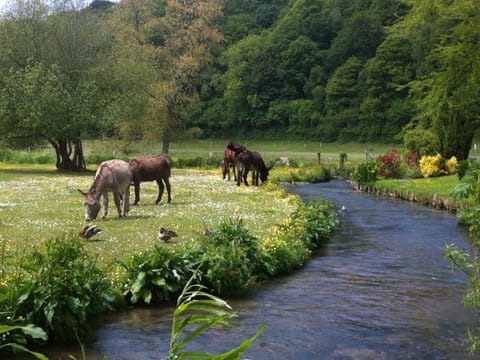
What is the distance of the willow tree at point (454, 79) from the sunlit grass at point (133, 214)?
44.4ft

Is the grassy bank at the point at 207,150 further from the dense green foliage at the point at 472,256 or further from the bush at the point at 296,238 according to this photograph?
the dense green foliage at the point at 472,256

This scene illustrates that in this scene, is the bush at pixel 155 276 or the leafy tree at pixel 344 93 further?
the leafy tree at pixel 344 93

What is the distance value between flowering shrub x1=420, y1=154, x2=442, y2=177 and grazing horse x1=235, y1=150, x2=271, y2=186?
33.0ft

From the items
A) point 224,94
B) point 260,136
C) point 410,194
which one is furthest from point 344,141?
point 410,194

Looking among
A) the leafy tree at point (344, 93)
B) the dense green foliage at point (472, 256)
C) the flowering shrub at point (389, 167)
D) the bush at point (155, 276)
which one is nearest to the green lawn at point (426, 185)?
the flowering shrub at point (389, 167)

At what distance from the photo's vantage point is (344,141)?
86.2 meters

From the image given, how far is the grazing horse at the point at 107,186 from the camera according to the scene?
17.7 metres

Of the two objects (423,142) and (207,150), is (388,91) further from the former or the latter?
(423,142)

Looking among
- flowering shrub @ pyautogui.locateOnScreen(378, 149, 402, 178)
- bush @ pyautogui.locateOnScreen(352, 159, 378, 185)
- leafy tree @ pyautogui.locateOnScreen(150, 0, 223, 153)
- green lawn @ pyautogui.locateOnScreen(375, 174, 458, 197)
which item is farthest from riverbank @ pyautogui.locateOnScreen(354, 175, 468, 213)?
leafy tree @ pyautogui.locateOnScreen(150, 0, 223, 153)

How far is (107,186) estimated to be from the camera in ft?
59.3

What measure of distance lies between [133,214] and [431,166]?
70.8 ft

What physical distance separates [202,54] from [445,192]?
1963 inches

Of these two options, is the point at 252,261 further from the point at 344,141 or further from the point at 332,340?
the point at 344,141

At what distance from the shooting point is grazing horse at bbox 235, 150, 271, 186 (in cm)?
3072
